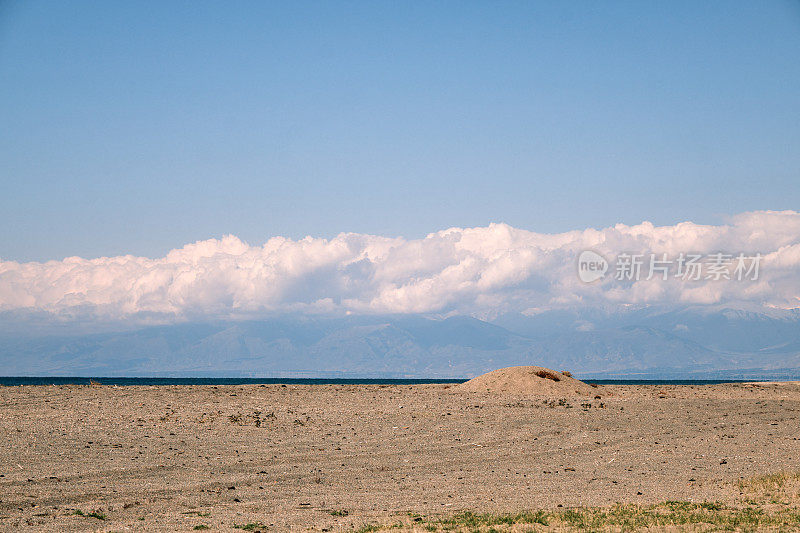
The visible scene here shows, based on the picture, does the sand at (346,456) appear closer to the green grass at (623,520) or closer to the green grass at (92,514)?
the green grass at (92,514)

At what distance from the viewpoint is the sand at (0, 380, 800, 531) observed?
59.1ft

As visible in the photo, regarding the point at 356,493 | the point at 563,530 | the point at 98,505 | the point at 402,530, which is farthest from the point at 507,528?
the point at 98,505

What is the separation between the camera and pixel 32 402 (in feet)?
132

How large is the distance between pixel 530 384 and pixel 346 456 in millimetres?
29439

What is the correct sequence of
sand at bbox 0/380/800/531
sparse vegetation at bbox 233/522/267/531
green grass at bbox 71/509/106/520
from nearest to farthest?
sparse vegetation at bbox 233/522/267/531, green grass at bbox 71/509/106/520, sand at bbox 0/380/800/531

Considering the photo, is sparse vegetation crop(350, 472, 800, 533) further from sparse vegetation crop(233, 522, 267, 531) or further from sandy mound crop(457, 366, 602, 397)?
sandy mound crop(457, 366, 602, 397)

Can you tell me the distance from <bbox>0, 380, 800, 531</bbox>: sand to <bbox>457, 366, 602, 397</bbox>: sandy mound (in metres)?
6.31

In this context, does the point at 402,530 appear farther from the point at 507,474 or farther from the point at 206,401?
the point at 206,401

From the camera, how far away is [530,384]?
53.5 metres

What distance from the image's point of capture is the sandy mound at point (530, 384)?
52406 millimetres

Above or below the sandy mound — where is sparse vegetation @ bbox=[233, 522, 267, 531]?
below

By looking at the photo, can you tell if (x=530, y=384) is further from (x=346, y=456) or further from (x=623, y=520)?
(x=623, y=520)

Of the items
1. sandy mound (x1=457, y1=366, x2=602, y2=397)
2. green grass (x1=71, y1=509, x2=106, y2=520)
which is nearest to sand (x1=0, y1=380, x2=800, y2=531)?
green grass (x1=71, y1=509, x2=106, y2=520)

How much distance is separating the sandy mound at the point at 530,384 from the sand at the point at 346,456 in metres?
6.31
